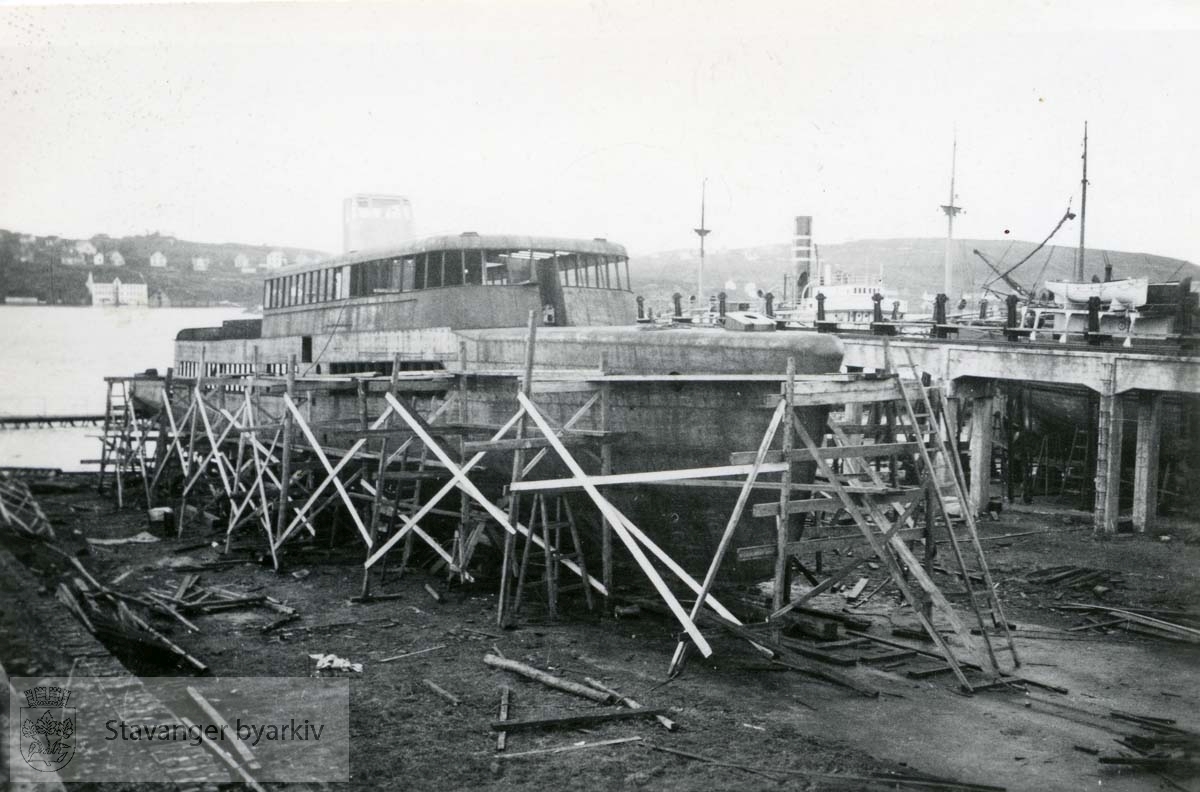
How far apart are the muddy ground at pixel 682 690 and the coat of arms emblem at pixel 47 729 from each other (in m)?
0.51

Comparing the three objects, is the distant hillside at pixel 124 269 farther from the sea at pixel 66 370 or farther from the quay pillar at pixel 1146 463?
the quay pillar at pixel 1146 463

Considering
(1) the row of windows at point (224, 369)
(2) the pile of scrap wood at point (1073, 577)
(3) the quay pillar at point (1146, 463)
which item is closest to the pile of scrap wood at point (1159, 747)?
(2) the pile of scrap wood at point (1073, 577)

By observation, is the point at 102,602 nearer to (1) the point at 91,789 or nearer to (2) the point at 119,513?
(1) the point at 91,789

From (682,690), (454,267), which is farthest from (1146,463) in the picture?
(454,267)

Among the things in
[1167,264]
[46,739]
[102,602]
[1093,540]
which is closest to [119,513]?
[102,602]

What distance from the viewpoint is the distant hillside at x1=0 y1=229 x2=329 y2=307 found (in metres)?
12.9

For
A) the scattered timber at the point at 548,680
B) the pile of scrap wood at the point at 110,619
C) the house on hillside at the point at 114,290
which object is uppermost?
the house on hillside at the point at 114,290

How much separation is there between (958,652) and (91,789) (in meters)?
8.86

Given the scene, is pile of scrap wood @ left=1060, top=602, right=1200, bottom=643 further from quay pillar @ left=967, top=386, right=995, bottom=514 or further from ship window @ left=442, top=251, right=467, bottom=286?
ship window @ left=442, top=251, right=467, bottom=286

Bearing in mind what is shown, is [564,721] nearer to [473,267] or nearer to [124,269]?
[473,267]

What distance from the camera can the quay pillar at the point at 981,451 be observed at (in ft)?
63.0

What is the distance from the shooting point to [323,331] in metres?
20.0

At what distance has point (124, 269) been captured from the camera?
25.4 metres

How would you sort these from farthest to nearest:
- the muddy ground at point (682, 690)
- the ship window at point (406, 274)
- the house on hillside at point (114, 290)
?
1. the house on hillside at point (114, 290)
2. the ship window at point (406, 274)
3. the muddy ground at point (682, 690)
